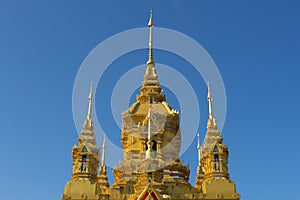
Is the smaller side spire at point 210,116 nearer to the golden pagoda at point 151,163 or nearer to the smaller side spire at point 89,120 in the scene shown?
the golden pagoda at point 151,163

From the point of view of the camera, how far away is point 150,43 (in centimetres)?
4603

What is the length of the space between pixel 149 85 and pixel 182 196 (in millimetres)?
15245

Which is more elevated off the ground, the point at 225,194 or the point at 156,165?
the point at 156,165

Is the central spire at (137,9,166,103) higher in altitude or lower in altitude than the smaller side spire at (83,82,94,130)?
higher

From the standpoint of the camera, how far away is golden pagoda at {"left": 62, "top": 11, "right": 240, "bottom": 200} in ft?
107

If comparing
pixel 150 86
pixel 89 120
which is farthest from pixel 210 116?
pixel 89 120

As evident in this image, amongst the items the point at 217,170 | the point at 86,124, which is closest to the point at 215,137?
the point at 217,170

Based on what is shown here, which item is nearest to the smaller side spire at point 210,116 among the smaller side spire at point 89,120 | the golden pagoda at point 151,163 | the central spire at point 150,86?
the golden pagoda at point 151,163

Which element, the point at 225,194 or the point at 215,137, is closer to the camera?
the point at 225,194

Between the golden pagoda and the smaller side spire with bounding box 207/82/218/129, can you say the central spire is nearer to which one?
the golden pagoda

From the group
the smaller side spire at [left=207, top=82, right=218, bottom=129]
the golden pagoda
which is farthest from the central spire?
the smaller side spire at [left=207, top=82, right=218, bottom=129]

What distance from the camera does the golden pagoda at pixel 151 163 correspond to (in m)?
32.6

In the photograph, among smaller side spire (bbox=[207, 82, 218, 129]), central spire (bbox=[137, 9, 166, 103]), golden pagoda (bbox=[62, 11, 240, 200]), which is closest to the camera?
golden pagoda (bbox=[62, 11, 240, 200])

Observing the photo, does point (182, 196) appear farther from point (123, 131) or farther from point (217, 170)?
point (123, 131)
